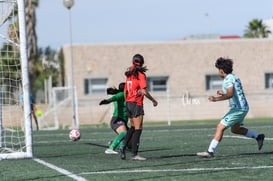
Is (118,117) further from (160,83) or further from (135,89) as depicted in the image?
(160,83)

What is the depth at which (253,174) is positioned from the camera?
400 inches

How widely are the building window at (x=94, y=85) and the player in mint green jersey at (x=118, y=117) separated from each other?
33.9 m

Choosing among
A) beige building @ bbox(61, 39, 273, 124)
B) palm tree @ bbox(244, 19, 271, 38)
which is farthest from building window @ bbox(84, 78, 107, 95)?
palm tree @ bbox(244, 19, 271, 38)

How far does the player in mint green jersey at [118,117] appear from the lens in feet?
47.8

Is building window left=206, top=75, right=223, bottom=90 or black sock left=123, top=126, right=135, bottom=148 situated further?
building window left=206, top=75, right=223, bottom=90

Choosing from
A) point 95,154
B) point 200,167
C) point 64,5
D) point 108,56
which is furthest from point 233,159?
point 108,56

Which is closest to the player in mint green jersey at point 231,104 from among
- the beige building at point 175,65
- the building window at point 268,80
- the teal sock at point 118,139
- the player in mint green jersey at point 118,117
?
the teal sock at point 118,139

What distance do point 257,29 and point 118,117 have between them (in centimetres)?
5544

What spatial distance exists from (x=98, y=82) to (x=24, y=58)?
115ft

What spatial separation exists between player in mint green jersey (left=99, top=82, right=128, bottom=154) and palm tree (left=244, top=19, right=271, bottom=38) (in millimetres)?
53531

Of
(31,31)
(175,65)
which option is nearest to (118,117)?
(175,65)

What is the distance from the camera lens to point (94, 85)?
49031 mm

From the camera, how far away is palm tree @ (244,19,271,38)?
67500 millimetres

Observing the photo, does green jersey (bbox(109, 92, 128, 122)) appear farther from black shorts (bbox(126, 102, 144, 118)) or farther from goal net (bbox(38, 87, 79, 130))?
goal net (bbox(38, 87, 79, 130))
